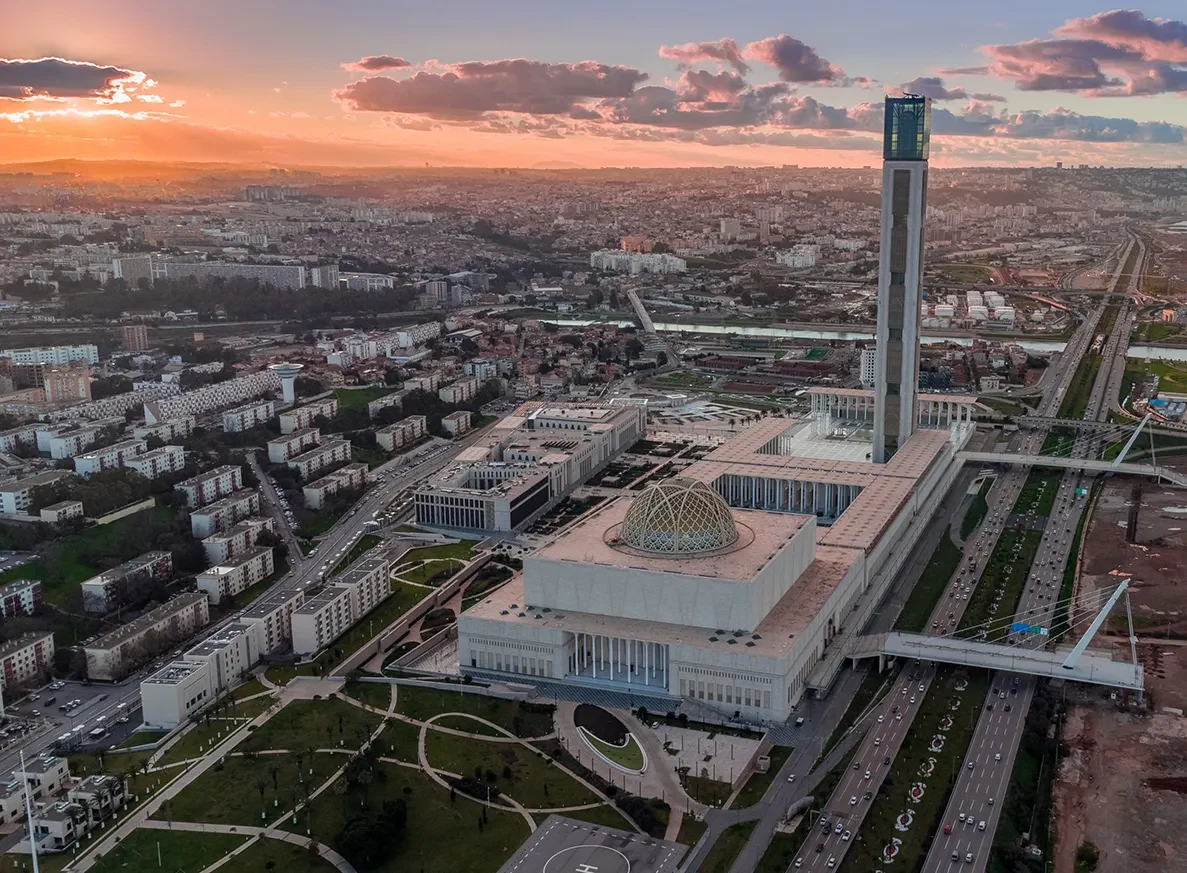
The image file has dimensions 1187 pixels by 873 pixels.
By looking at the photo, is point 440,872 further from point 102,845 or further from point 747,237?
point 747,237

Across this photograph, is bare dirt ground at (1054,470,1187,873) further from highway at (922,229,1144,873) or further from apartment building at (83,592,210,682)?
apartment building at (83,592,210,682)

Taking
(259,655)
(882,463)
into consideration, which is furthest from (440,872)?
(882,463)

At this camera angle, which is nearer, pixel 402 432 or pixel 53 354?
pixel 402 432

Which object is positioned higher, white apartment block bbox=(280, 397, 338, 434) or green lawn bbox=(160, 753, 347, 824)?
white apartment block bbox=(280, 397, 338, 434)

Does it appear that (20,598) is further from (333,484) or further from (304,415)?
(304,415)

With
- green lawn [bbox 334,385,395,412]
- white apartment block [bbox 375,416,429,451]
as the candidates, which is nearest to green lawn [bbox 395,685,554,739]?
white apartment block [bbox 375,416,429,451]

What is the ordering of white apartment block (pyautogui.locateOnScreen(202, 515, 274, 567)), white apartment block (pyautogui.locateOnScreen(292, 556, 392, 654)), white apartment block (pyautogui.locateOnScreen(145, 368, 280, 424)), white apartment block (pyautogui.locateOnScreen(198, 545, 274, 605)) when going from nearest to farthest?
white apartment block (pyautogui.locateOnScreen(292, 556, 392, 654)) < white apartment block (pyautogui.locateOnScreen(198, 545, 274, 605)) < white apartment block (pyautogui.locateOnScreen(202, 515, 274, 567)) < white apartment block (pyautogui.locateOnScreen(145, 368, 280, 424))

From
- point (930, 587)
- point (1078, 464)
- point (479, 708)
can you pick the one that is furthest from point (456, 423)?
point (479, 708)
